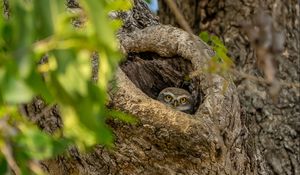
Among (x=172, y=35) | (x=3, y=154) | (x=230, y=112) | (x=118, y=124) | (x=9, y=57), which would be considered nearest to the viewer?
(x=9, y=57)

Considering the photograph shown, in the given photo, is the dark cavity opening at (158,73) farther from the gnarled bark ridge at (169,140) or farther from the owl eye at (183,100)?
the gnarled bark ridge at (169,140)

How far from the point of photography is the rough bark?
3.66 m

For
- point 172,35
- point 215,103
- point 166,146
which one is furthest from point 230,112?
A: point 172,35

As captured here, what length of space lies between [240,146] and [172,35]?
64 centimetres

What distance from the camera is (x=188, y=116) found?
274 cm

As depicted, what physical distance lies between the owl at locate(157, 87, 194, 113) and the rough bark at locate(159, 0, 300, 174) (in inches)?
13.2

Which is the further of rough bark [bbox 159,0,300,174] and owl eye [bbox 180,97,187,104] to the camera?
rough bark [bbox 159,0,300,174]

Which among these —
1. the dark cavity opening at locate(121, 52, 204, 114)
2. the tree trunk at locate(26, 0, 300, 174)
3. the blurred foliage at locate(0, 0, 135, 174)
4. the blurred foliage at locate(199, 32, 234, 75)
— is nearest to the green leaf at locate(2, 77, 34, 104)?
the blurred foliage at locate(0, 0, 135, 174)

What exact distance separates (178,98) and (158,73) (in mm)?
219

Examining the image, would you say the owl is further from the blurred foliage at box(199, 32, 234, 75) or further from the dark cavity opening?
the blurred foliage at box(199, 32, 234, 75)

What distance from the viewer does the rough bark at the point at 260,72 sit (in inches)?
144

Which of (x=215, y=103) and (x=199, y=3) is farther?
(x=199, y=3)

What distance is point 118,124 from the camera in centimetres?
267

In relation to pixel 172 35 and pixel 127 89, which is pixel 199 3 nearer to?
pixel 172 35
